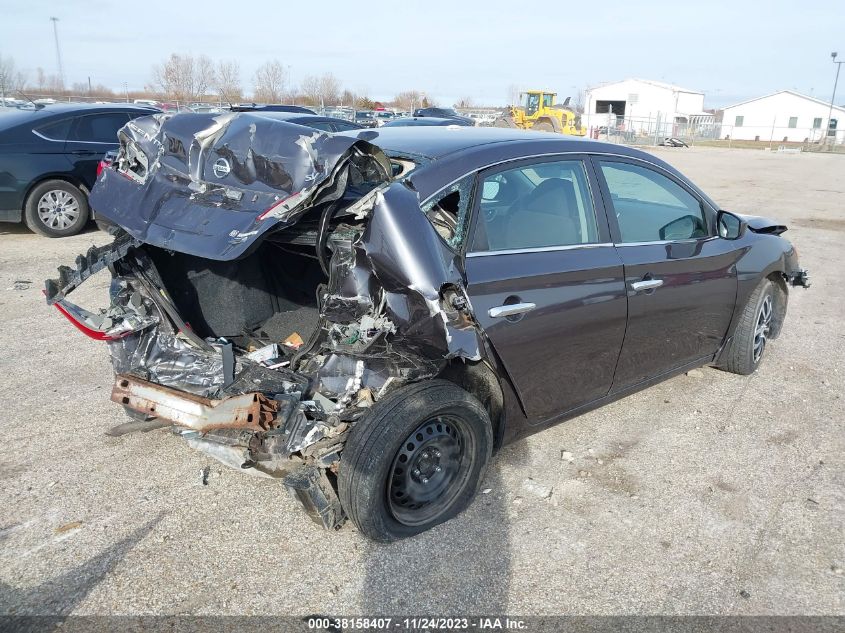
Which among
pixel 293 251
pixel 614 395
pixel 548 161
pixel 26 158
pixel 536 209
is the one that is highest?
pixel 548 161

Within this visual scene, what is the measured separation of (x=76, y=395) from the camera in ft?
14.2

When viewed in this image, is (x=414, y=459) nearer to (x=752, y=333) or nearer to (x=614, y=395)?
(x=614, y=395)

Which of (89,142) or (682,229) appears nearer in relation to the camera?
(682,229)

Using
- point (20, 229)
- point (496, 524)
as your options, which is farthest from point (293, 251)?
point (20, 229)

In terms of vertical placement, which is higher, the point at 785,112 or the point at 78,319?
the point at 785,112

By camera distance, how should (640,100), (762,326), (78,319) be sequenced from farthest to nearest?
(640,100), (762,326), (78,319)

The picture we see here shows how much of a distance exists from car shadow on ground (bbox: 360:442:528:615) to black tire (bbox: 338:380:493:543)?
A: 8cm

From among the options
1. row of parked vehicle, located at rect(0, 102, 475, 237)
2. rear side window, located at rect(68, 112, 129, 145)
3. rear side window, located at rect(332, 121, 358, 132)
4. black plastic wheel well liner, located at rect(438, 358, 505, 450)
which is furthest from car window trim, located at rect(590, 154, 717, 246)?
rear side window, located at rect(68, 112, 129, 145)

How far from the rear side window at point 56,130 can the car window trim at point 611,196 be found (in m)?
7.80

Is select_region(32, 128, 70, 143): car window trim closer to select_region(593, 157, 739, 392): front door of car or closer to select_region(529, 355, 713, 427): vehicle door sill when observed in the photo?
select_region(593, 157, 739, 392): front door of car

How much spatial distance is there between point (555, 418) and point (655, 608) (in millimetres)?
1091

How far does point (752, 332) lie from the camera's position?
465 cm

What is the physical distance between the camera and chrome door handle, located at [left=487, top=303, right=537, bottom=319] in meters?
2.93

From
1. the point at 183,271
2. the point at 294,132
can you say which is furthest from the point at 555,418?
the point at 183,271
